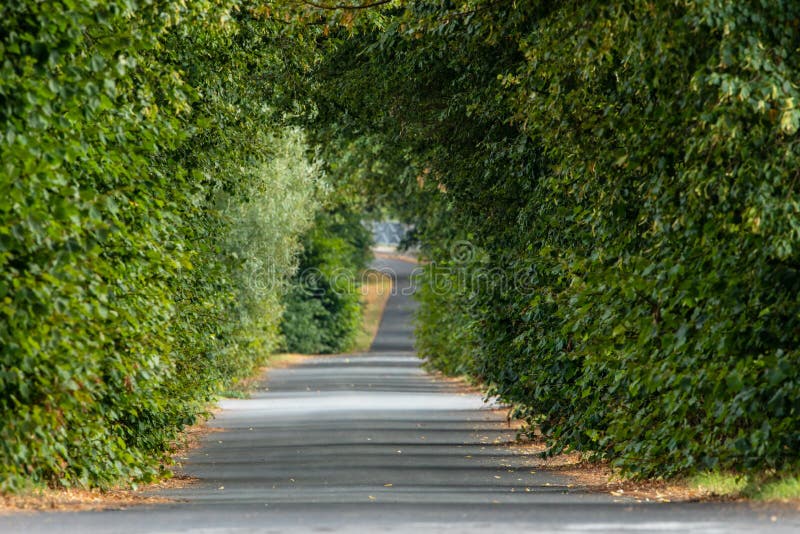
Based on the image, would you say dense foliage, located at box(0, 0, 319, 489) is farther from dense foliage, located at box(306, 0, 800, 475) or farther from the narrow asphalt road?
dense foliage, located at box(306, 0, 800, 475)

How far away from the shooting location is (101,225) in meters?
13.0

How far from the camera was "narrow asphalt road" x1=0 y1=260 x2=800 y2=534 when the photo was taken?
38.0 feet

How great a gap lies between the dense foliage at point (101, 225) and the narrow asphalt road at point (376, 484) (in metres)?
1.06

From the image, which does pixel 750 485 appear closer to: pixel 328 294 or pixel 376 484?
pixel 376 484

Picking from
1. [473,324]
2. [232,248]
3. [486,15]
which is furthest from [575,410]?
[232,248]

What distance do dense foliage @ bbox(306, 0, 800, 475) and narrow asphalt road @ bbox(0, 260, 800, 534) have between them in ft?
3.21

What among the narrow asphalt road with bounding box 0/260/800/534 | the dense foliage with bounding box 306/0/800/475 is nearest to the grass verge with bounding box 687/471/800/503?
the dense foliage with bounding box 306/0/800/475

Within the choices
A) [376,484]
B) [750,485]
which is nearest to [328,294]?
[376,484]

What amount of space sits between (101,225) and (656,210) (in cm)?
462

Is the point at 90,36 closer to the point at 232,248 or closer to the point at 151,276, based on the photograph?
the point at 151,276

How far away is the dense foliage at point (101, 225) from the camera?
1272 centimetres

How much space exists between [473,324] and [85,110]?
38.4 ft

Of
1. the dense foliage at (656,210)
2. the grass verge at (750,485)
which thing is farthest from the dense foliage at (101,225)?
the grass verge at (750,485)

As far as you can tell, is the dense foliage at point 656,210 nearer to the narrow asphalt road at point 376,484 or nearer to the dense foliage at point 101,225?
the narrow asphalt road at point 376,484
